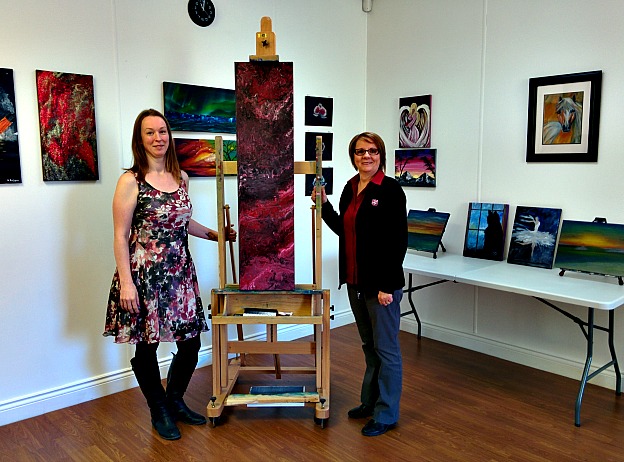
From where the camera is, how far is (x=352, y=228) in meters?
2.69

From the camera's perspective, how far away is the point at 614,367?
3.24 metres

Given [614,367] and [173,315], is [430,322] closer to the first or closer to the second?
[614,367]

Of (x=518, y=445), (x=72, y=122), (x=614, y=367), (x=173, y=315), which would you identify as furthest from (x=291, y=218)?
(x=614, y=367)

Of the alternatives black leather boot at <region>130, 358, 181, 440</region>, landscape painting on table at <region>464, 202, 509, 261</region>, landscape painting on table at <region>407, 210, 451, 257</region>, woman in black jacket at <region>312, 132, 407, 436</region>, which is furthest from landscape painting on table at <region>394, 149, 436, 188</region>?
black leather boot at <region>130, 358, 181, 440</region>

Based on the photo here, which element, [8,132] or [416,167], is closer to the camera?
[8,132]

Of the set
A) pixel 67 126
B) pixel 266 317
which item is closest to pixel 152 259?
pixel 266 317

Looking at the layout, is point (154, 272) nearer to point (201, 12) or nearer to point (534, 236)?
point (201, 12)

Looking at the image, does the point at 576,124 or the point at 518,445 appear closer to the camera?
the point at 518,445

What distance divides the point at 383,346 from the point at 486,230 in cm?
154

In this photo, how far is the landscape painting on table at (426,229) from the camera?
400 centimetres

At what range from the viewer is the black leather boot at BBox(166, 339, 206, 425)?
114 inches

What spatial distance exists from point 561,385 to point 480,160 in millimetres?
1582

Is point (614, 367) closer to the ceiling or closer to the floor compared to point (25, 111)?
closer to the floor

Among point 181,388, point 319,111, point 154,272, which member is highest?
point 319,111
